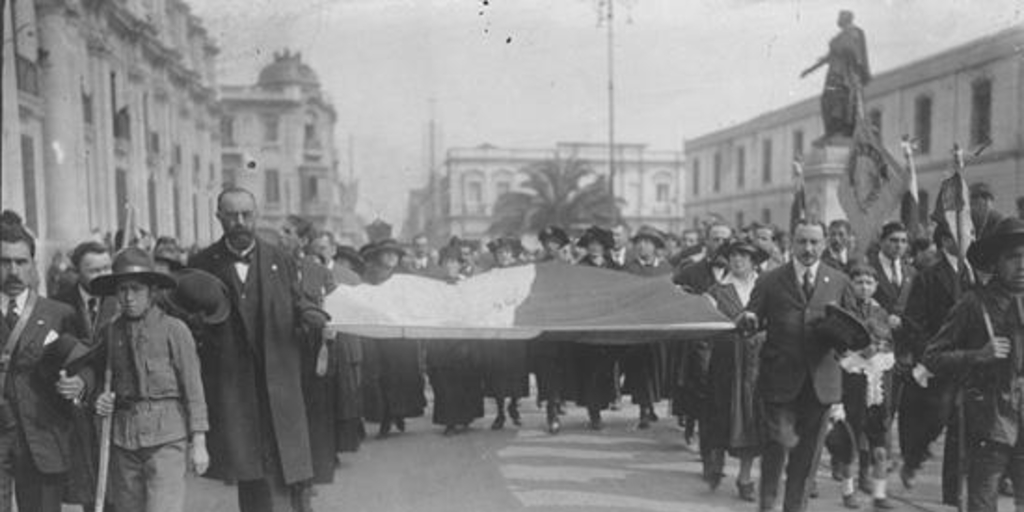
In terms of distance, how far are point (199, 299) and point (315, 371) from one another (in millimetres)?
969

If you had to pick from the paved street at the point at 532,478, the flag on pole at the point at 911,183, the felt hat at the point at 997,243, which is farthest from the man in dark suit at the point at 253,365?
the flag on pole at the point at 911,183

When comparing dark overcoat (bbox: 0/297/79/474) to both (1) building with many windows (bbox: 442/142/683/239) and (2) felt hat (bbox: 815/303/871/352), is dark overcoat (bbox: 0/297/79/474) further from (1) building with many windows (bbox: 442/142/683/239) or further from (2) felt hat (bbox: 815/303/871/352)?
(1) building with many windows (bbox: 442/142/683/239)

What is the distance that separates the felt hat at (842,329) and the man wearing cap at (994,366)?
445mm

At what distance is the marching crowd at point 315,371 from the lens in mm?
4480

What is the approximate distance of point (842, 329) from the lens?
5.24m

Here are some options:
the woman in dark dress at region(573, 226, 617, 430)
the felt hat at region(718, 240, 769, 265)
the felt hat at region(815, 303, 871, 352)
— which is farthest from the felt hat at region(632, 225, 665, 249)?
the felt hat at region(815, 303, 871, 352)

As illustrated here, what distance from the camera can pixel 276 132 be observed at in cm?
6384

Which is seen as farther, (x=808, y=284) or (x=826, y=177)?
(x=826, y=177)

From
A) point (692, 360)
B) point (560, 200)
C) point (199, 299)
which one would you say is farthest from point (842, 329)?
point (560, 200)

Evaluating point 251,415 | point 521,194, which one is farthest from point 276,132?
point 251,415

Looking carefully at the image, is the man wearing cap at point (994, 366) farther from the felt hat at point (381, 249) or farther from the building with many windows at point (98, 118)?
the building with many windows at point (98, 118)

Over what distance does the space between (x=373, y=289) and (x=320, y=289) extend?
121cm

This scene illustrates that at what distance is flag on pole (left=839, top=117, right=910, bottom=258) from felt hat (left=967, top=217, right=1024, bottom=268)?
331cm

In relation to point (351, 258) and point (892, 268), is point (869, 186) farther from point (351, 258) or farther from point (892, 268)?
point (351, 258)
